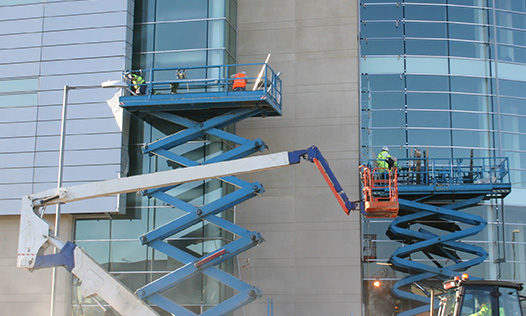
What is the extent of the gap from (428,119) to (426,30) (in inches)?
132

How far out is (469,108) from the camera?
25766mm

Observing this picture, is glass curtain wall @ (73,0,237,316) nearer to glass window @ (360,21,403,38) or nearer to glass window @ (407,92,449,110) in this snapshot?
glass window @ (360,21,403,38)

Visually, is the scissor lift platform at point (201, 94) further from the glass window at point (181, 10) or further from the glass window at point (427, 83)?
the glass window at point (427, 83)

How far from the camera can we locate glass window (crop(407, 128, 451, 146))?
83.4 ft

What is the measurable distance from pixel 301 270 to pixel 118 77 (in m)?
9.01

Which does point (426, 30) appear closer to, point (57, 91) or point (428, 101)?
point (428, 101)

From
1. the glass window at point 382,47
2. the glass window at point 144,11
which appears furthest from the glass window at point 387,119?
the glass window at point 144,11

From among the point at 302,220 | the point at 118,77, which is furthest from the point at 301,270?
the point at 118,77

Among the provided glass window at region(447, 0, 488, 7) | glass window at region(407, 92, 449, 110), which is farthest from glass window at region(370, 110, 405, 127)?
glass window at region(447, 0, 488, 7)

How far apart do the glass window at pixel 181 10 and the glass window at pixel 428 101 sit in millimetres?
7825

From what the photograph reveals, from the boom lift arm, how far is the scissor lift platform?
555 cm

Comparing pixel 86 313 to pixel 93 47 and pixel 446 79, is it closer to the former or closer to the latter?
pixel 93 47

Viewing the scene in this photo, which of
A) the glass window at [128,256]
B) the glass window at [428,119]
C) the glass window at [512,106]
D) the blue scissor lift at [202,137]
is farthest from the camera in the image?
the glass window at [512,106]

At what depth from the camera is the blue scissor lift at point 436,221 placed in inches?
902
